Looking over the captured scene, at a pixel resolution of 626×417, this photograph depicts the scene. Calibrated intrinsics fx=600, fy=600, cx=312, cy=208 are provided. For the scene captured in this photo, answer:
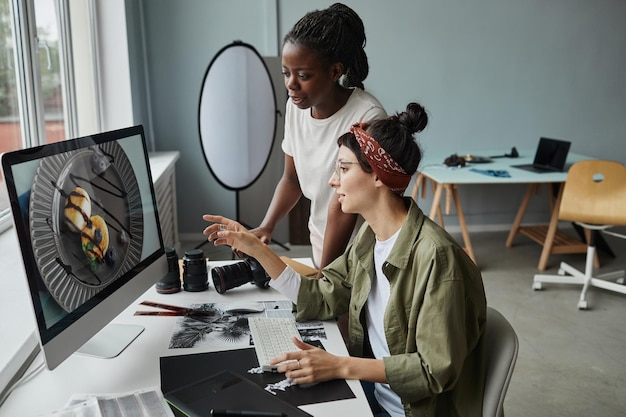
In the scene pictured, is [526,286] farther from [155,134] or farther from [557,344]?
[155,134]

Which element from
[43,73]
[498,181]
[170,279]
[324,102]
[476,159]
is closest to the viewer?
[170,279]

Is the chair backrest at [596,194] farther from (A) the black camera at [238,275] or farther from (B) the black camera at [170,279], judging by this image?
(B) the black camera at [170,279]

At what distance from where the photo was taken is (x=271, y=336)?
4.82 ft

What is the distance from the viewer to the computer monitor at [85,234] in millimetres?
1093

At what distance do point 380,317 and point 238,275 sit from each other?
1.58 ft

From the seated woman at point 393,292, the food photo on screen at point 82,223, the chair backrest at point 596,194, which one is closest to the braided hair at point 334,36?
the seated woman at point 393,292

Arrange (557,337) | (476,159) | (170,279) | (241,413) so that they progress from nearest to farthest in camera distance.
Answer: (241,413) → (170,279) → (557,337) → (476,159)

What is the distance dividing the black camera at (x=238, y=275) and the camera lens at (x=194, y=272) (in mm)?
37

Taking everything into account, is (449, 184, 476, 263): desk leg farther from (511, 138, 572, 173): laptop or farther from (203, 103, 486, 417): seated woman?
(203, 103, 486, 417): seated woman

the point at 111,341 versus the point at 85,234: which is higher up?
the point at 85,234

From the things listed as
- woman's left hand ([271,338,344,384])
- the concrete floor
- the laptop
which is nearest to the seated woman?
woman's left hand ([271,338,344,384])

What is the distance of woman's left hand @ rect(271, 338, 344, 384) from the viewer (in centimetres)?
126

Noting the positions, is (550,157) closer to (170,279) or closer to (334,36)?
(334,36)

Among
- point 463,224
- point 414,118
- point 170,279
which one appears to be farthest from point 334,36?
point 463,224
